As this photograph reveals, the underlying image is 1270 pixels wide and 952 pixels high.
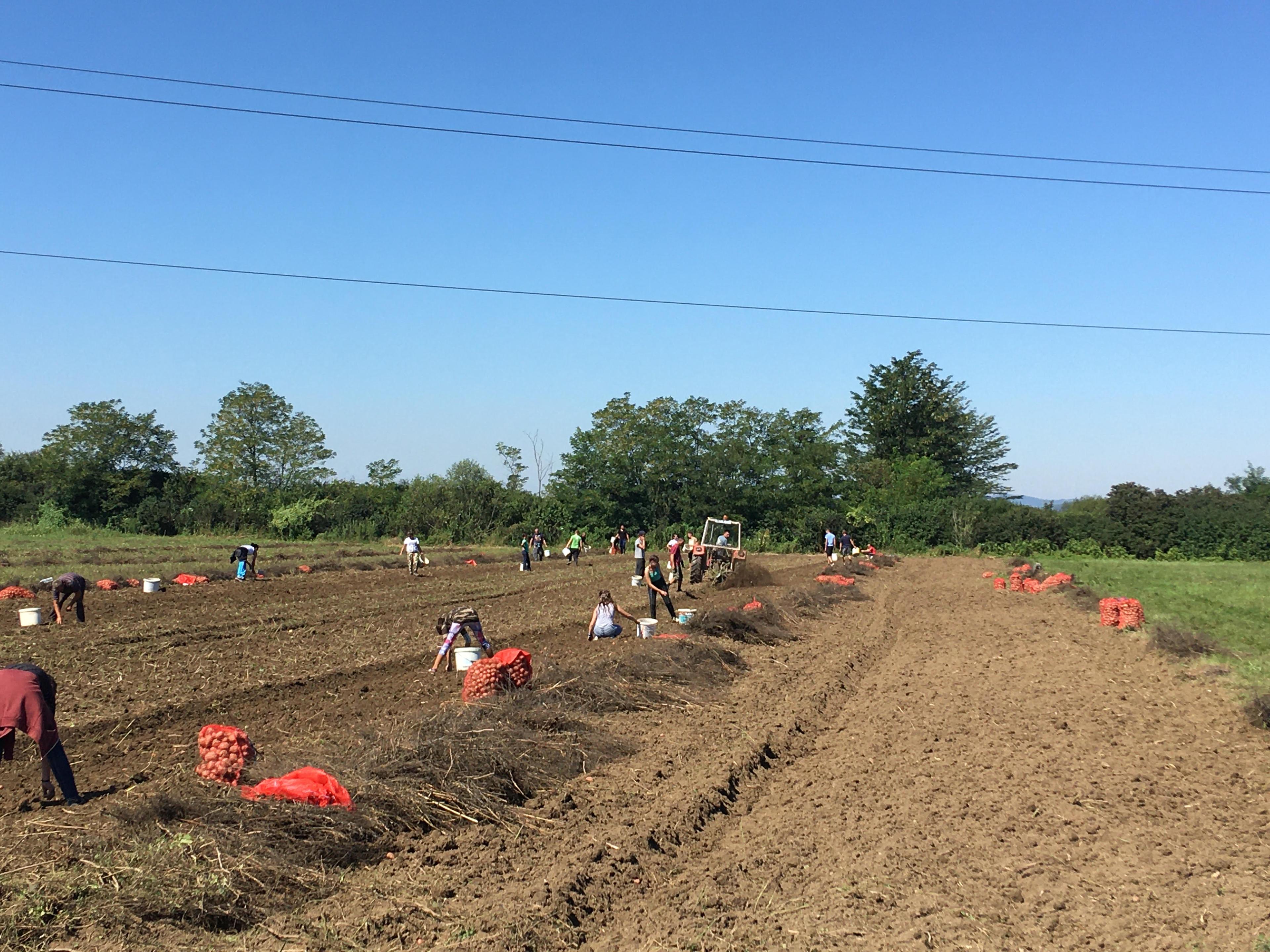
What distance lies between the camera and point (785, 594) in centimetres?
2467

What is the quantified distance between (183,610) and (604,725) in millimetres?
13551

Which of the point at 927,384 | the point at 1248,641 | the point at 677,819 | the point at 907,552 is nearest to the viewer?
the point at 677,819

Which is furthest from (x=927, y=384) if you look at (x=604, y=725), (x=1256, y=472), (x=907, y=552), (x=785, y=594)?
(x=604, y=725)

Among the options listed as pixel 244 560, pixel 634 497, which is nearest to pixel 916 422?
pixel 634 497

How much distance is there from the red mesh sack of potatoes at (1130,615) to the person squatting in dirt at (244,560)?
70.6 ft

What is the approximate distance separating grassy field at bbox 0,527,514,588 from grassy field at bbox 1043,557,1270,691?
24.3 m

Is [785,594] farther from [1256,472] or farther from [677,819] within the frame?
[1256,472]

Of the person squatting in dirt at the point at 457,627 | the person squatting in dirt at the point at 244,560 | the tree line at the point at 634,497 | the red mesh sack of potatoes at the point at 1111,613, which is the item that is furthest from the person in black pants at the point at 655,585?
the tree line at the point at 634,497

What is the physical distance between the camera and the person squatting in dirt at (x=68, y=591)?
17703mm

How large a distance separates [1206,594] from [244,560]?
26620 mm

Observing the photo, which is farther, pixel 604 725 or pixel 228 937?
pixel 604 725

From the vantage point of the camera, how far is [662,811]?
8227 millimetres

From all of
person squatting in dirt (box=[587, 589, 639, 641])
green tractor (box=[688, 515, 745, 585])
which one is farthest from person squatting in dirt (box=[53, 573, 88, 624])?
green tractor (box=[688, 515, 745, 585])

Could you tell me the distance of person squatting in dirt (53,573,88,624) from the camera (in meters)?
17.7
